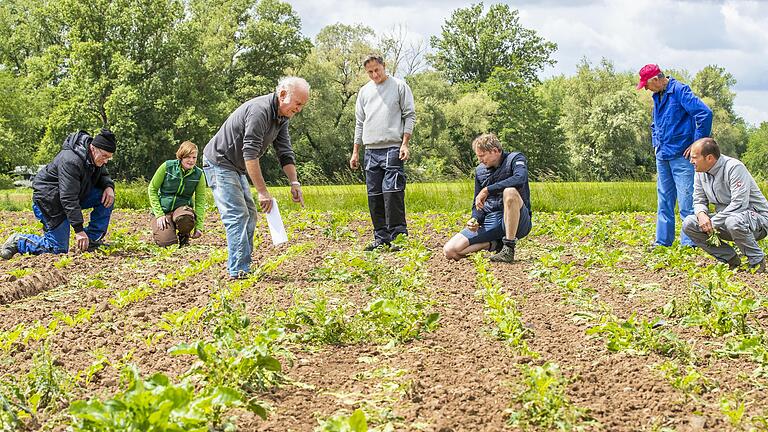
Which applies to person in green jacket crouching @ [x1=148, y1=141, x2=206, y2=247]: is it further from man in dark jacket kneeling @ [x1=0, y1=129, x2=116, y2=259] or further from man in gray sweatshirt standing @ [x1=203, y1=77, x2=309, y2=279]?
man in gray sweatshirt standing @ [x1=203, y1=77, x2=309, y2=279]

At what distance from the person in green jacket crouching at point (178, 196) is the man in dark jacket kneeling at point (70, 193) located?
515 millimetres

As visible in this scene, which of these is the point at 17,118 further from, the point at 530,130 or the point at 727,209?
the point at 727,209

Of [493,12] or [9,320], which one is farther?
[493,12]

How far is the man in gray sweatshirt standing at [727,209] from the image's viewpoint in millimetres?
6344

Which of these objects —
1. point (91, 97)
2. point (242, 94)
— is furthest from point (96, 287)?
point (242, 94)

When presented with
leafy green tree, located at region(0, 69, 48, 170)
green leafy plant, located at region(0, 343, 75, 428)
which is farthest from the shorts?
leafy green tree, located at region(0, 69, 48, 170)

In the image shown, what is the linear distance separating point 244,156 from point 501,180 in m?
2.55

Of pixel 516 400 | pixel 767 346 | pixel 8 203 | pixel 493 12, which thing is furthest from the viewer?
pixel 493 12

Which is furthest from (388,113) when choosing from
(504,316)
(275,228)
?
(504,316)

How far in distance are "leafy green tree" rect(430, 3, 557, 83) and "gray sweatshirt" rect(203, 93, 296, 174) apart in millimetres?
53905

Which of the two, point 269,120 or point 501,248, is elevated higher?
point 269,120

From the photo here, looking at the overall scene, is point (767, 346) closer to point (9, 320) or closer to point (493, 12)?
point (9, 320)

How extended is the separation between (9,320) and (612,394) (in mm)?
3870

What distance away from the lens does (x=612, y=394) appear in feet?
10.8
